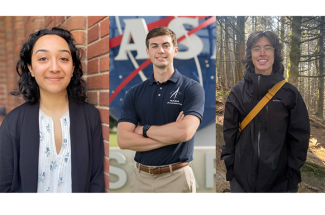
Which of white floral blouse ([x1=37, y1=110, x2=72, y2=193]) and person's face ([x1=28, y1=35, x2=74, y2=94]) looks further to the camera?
white floral blouse ([x1=37, y1=110, x2=72, y2=193])

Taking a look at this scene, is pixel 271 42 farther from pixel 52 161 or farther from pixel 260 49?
pixel 52 161

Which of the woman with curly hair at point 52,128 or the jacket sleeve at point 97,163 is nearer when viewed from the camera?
the woman with curly hair at point 52,128

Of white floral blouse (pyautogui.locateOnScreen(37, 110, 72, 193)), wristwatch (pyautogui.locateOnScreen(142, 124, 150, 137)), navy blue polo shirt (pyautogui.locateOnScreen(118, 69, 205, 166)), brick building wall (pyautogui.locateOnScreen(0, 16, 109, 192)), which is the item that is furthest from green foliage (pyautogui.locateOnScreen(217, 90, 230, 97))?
white floral blouse (pyautogui.locateOnScreen(37, 110, 72, 193))

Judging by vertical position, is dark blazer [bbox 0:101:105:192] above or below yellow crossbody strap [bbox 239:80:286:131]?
below

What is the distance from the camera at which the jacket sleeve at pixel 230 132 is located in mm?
2121

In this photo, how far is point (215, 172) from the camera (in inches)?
84.3

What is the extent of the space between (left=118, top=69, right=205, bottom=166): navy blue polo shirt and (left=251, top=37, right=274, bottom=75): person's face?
51cm

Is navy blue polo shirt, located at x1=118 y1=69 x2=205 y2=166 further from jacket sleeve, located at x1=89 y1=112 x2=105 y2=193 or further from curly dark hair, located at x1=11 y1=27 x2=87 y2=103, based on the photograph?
curly dark hair, located at x1=11 y1=27 x2=87 y2=103

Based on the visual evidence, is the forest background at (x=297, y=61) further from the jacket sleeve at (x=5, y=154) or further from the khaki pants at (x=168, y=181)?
the jacket sleeve at (x=5, y=154)

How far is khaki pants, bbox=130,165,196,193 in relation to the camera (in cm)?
207

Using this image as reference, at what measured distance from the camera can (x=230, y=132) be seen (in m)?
2.13

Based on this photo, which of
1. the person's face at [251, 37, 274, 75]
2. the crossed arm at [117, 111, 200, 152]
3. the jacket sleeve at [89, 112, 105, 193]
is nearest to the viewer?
the crossed arm at [117, 111, 200, 152]

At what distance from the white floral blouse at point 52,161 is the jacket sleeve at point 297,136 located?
1.80 meters

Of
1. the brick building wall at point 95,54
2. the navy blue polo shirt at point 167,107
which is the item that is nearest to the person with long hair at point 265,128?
the navy blue polo shirt at point 167,107
